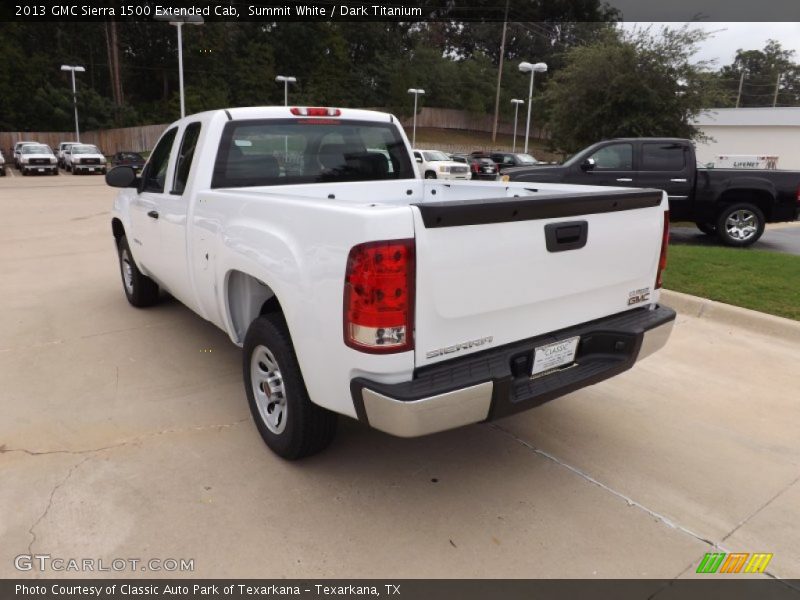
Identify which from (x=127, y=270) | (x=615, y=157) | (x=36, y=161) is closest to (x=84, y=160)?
(x=36, y=161)

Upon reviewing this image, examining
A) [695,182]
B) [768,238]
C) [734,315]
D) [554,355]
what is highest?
[695,182]

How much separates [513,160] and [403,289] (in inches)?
1166

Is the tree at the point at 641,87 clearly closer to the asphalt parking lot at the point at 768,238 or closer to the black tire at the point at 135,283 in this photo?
the asphalt parking lot at the point at 768,238

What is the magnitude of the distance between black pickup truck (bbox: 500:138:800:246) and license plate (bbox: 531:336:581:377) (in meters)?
8.38

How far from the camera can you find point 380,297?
238cm

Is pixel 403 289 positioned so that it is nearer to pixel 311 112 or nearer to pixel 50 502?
pixel 50 502

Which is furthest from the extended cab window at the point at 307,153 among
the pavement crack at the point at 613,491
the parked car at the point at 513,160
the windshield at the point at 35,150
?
the windshield at the point at 35,150

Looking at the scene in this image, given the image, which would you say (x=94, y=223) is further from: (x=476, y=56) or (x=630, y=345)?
(x=476, y=56)

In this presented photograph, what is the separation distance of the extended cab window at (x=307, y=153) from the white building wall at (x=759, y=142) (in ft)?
102

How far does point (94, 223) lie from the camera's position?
12.9 metres

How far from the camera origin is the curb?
17.9 feet

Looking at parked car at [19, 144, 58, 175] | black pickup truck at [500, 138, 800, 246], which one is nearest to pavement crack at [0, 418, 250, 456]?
black pickup truck at [500, 138, 800, 246]
